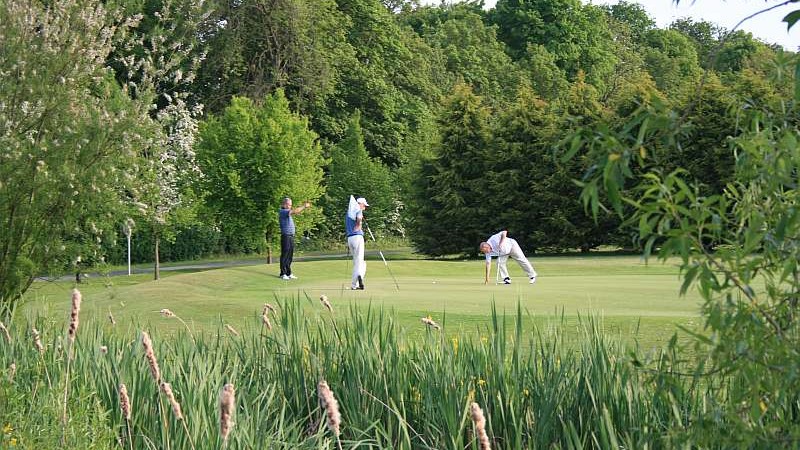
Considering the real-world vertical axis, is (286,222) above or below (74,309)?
above

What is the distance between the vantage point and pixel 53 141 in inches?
462

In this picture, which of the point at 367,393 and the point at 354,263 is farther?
the point at 354,263

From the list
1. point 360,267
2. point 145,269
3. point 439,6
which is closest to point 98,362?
point 360,267

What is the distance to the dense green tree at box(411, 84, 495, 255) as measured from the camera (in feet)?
132

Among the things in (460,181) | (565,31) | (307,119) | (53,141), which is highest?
(565,31)

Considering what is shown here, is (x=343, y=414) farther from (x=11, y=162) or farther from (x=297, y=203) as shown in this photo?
(x=297, y=203)

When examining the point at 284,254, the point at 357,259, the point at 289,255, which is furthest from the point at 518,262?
the point at 284,254

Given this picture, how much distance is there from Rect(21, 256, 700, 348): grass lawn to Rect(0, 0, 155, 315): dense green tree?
0.72 m

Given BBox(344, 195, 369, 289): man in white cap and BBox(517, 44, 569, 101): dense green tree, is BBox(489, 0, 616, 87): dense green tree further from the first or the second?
BBox(344, 195, 369, 289): man in white cap

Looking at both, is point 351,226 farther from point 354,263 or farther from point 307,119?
point 307,119

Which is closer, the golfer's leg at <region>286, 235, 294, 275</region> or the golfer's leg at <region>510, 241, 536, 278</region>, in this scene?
the golfer's leg at <region>510, 241, 536, 278</region>

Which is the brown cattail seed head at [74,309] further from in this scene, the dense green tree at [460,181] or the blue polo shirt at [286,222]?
the dense green tree at [460,181]

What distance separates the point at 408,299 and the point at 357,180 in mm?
30292

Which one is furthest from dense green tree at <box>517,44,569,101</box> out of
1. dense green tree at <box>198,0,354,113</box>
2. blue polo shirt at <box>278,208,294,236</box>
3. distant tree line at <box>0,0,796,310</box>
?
blue polo shirt at <box>278,208,294,236</box>
